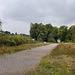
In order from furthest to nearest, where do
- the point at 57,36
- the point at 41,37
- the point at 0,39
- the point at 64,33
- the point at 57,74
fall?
the point at 57,36, the point at 64,33, the point at 41,37, the point at 0,39, the point at 57,74

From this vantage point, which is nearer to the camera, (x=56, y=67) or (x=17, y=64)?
(x=56, y=67)

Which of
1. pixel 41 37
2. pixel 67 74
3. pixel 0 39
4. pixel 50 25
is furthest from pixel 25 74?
pixel 50 25

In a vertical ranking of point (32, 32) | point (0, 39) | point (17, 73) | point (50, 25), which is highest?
point (50, 25)

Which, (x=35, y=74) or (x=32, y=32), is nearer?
(x=35, y=74)

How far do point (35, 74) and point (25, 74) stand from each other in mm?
345

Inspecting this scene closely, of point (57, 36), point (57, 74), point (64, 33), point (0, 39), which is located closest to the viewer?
point (57, 74)

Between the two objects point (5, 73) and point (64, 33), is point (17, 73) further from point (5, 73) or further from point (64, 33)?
point (64, 33)

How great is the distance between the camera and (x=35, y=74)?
2689 mm

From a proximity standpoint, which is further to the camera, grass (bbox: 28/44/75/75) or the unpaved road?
the unpaved road

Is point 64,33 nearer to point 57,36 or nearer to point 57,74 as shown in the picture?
point 57,36

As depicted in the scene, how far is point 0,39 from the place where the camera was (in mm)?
11492

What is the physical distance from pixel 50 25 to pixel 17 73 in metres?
54.0

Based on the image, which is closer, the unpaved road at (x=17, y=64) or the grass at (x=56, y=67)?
the grass at (x=56, y=67)

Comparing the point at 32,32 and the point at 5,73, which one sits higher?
the point at 32,32
